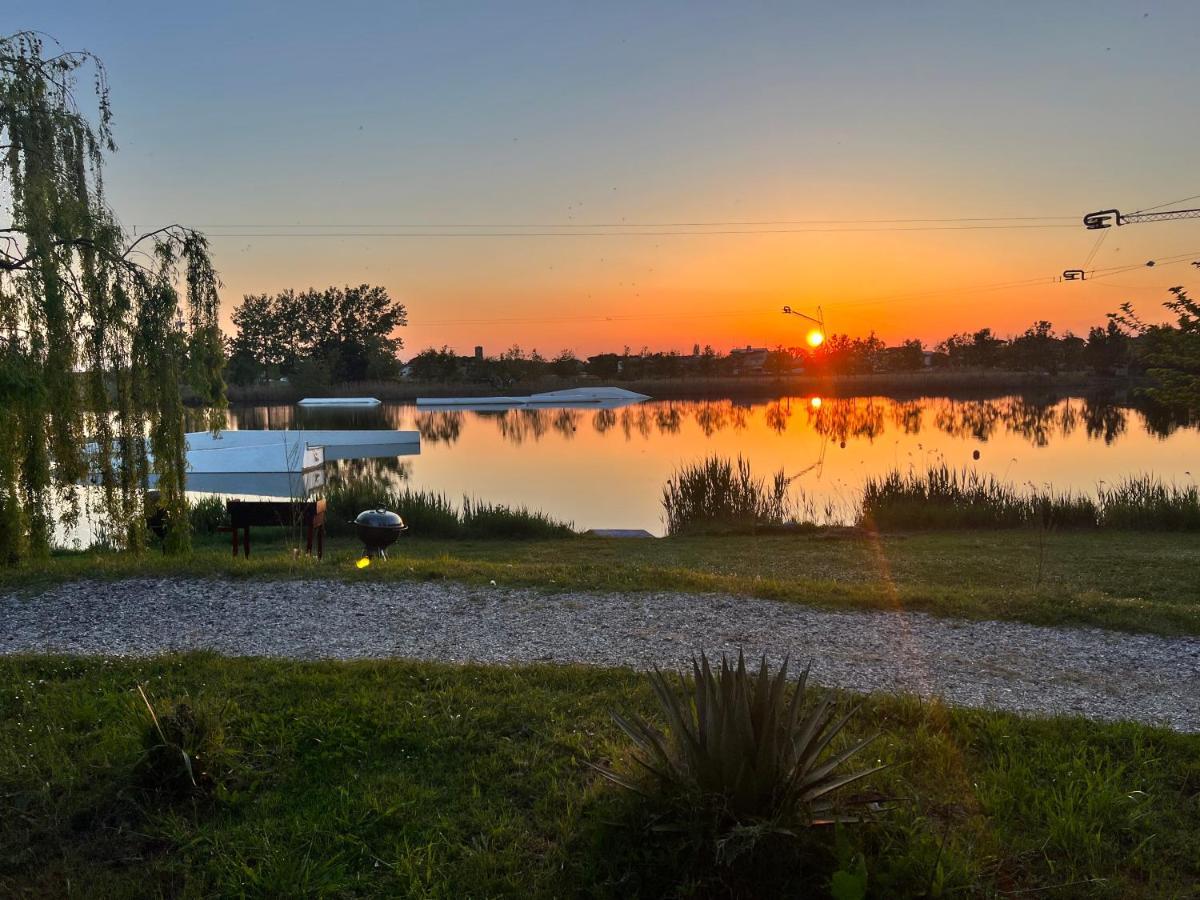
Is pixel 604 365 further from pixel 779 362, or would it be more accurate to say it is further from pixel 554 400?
pixel 554 400

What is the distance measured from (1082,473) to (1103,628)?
18588mm

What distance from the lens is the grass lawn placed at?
7.02 metres

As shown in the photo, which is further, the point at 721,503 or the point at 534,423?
the point at 534,423

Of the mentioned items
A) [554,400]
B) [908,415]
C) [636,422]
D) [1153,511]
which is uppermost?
[554,400]

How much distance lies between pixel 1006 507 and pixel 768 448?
593 inches

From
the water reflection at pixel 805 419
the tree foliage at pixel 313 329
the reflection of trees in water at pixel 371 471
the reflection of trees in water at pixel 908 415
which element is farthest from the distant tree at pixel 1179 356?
the tree foliage at pixel 313 329

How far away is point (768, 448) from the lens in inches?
1168

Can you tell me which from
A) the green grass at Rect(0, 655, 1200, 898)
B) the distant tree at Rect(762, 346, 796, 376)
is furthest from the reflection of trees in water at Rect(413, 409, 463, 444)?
the distant tree at Rect(762, 346, 796, 376)

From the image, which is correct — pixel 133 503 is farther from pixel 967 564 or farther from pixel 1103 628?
pixel 967 564

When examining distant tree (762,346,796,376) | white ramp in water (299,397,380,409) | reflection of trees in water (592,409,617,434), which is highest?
distant tree (762,346,796,376)

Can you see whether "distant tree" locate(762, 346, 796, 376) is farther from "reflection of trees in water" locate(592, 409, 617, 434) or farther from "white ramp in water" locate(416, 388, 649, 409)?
"reflection of trees in water" locate(592, 409, 617, 434)

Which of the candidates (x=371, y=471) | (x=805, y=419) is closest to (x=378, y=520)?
(x=371, y=471)

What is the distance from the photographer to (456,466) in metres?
27.6

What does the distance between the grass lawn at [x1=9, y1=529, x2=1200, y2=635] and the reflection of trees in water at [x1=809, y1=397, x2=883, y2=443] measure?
783 inches
